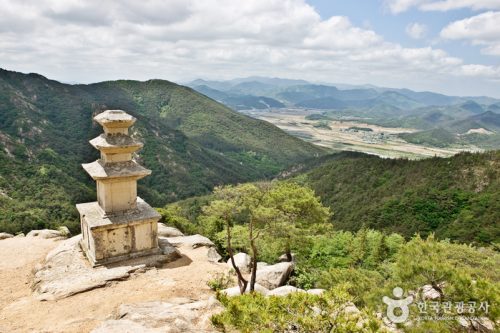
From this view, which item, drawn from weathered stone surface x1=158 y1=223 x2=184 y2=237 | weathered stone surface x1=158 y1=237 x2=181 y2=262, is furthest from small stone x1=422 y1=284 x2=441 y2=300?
weathered stone surface x1=158 y1=223 x2=184 y2=237

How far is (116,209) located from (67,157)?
3785 inches

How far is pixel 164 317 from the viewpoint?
12148 mm

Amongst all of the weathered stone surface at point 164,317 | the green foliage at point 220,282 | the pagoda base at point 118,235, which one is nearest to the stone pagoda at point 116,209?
the pagoda base at point 118,235

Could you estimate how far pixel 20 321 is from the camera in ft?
45.2

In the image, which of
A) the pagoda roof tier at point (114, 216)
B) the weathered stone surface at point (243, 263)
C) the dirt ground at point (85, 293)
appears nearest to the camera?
the dirt ground at point (85, 293)

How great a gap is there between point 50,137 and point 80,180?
3155cm

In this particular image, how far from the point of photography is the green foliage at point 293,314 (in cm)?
760

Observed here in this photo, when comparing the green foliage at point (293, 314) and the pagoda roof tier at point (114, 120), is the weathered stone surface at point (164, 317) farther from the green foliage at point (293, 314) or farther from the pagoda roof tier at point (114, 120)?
the pagoda roof tier at point (114, 120)

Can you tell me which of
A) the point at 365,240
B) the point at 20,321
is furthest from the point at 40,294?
the point at 365,240

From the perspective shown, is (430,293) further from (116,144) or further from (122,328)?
(116,144)

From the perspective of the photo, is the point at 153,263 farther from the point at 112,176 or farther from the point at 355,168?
the point at 355,168

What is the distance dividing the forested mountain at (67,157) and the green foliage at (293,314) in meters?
46.4

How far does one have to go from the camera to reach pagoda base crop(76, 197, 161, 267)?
62.0 feet

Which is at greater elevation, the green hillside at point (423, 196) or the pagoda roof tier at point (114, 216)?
the pagoda roof tier at point (114, 216)
